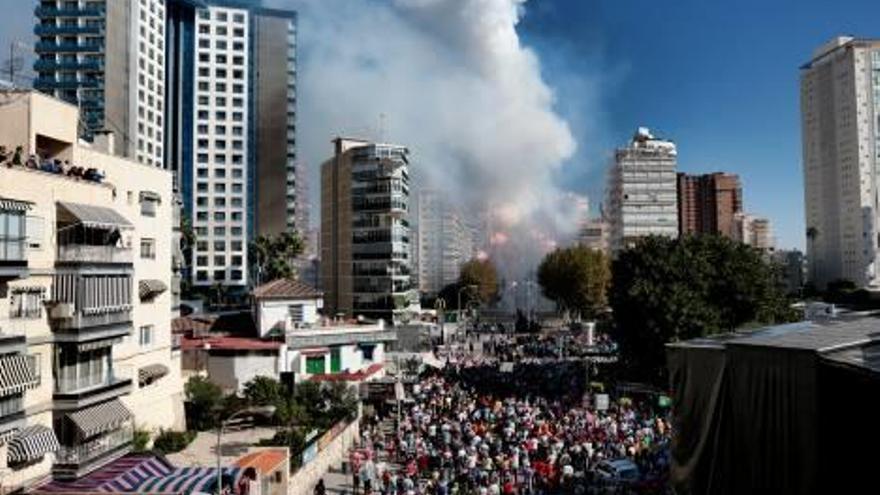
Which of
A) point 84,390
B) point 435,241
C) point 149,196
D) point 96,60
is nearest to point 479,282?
point 435,241

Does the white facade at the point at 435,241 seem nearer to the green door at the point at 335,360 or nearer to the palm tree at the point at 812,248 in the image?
the palm tree at the point at 812,248

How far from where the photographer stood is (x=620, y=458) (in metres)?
32.7

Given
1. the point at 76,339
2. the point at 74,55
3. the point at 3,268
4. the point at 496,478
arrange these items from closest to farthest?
1. the point at 3,268
2. the point at 76,339
3. the point at 496,478
4. the point at 74,55

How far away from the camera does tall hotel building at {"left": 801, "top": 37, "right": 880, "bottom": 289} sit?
532 feet

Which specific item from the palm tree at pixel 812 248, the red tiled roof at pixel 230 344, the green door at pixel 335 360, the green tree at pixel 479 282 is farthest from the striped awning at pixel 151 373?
the palm tree at pixel 812 248

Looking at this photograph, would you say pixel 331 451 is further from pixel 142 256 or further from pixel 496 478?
pixel 142 256

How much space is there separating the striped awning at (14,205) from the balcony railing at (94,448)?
7631 millimetres

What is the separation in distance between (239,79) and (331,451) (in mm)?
102071

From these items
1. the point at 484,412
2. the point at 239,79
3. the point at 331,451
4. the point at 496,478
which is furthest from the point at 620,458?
the point at 239,79

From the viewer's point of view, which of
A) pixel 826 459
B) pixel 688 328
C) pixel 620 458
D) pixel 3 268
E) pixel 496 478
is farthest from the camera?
pixel 688 328

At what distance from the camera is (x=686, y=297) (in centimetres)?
5525

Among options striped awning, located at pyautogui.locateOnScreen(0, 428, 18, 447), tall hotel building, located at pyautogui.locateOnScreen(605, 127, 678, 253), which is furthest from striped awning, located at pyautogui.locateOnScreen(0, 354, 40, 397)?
tall hotel building, located at pyautogui.locateOnScreen(605, 127, 678, 253)

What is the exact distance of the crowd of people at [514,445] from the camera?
30219 millimetres

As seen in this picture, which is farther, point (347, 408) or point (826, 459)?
point (347, 408)
